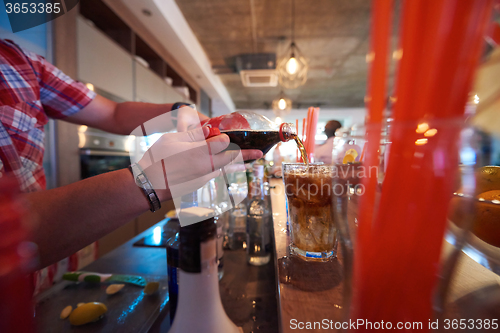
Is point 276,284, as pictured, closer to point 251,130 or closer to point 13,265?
point 251,130

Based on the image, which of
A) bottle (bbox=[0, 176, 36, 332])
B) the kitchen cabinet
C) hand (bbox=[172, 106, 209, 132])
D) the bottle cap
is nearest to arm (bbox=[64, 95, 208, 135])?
hand (bbox=[172, 106, 209, 132])

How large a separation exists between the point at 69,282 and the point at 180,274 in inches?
22.5

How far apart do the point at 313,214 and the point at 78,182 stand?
533 mm

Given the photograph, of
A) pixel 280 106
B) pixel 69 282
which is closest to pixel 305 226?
pixel 69 282

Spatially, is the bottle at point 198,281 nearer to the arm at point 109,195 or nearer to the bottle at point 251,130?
the arm at point 109,195

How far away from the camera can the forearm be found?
0.45 m

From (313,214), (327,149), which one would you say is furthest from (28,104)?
(327,149)

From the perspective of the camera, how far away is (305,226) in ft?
1.65

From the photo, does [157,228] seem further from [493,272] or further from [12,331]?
[493,272]

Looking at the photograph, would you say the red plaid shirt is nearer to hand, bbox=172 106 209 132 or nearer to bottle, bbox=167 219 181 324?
hand, bbox=172 106 209 132

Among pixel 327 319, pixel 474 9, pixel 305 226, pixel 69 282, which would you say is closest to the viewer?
pixel 474 9

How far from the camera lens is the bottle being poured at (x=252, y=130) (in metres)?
0.60

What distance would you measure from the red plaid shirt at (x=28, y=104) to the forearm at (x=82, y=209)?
1.54 ft

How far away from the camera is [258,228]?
0.79 metres
